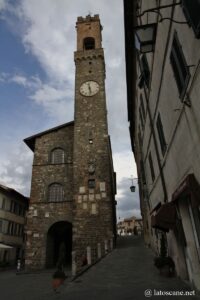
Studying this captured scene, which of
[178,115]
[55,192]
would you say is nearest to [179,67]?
[178,115]

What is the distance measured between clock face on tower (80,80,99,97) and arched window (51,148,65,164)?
19.9 feet

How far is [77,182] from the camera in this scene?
2109 cm

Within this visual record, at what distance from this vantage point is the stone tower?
63.9 ft

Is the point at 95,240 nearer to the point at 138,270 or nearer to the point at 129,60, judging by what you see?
the point at 138,270

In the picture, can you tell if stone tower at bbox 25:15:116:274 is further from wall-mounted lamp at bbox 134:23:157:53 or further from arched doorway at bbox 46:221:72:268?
wall-mounted lamp at bbox 134:23:157:53

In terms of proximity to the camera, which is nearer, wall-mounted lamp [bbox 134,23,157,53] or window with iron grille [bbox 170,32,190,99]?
window with iron grille [bbox 170,32,190,99]

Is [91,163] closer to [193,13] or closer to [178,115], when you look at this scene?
[178,115]

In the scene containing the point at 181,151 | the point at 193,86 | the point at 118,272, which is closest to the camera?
the point at 193,86

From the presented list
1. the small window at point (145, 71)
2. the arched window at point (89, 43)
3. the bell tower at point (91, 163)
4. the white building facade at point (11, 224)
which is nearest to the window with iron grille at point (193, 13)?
the small window at point (145, 71)

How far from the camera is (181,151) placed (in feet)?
20.4

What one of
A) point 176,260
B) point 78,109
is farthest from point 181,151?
point 78,109

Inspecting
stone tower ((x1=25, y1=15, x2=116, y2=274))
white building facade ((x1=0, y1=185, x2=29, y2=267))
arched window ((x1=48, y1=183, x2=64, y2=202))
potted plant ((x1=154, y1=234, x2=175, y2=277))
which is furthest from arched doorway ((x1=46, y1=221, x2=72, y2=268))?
potted plant ((x1=154, y1=234, x2=175, y2=277))

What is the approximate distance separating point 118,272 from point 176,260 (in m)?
3.23

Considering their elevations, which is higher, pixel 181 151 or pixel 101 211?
pixel 101 211
